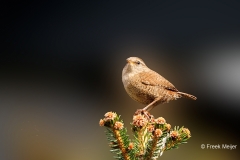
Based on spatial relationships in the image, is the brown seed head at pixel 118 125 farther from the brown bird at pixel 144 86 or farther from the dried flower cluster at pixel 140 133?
the brown bird at pixel 144 86

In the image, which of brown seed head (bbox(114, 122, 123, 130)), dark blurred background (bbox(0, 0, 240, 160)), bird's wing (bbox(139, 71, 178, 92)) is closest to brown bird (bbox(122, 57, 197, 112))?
bird's wing (bbox(139, 71, 178, 92))

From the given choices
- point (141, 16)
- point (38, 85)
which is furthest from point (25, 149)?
point (141, 16)

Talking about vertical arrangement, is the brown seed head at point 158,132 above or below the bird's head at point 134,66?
below

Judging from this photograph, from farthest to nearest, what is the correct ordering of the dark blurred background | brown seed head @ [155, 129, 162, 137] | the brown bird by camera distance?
the dark blurred background
the brown bird
brown seed head @ [155, 129, 162, 137]

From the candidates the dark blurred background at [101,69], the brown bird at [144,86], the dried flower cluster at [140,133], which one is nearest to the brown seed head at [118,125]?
the dried flower cluster at [140,133]

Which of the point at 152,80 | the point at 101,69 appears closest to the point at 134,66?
the point at 152,80

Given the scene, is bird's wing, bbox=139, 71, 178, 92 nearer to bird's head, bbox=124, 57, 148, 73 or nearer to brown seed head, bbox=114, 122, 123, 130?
bird's head, bbox=124, 57, 148, 73
